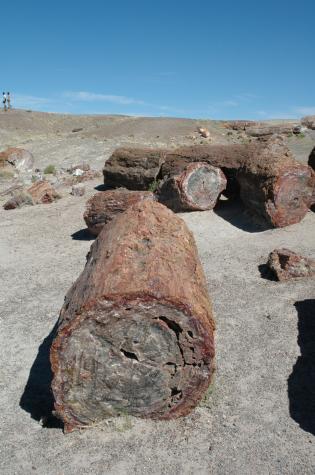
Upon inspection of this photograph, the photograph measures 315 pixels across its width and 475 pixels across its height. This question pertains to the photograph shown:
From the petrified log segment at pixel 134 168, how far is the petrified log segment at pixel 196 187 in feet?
6.63

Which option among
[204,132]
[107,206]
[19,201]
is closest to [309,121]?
[204,132]

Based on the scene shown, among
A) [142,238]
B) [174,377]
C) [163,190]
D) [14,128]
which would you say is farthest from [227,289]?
[14,128]

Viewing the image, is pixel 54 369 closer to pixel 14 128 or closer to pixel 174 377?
pixel 174 377

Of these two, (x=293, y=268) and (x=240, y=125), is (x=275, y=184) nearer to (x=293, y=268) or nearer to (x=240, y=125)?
(x=293, y=268)

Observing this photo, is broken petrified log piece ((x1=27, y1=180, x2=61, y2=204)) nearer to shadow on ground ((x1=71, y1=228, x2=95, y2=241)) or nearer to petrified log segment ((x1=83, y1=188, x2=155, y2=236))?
shadow on ground ((x1=71, y1=228, x2=95, y2=241))

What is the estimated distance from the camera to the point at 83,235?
12.2 metres

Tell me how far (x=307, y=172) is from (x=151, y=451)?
27.3ft

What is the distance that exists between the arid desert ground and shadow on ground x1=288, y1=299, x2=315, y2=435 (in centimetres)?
2

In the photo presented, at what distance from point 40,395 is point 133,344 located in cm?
173

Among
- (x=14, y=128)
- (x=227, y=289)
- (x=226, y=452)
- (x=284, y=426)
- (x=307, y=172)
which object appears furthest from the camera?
(x=14, y=128)

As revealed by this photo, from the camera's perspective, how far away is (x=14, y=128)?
38.8 metres

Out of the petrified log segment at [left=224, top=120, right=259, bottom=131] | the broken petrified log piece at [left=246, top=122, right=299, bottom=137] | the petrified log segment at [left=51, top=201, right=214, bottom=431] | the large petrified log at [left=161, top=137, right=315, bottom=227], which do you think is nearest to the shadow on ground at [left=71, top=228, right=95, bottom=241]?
the large petrified log at [left=161, top=137, right=315, bottom=227]

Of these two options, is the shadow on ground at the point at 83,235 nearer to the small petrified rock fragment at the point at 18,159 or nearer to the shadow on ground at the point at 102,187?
the shadow on ground at the point at 102,187

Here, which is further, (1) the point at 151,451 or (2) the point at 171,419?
(2) the point at 171,419
